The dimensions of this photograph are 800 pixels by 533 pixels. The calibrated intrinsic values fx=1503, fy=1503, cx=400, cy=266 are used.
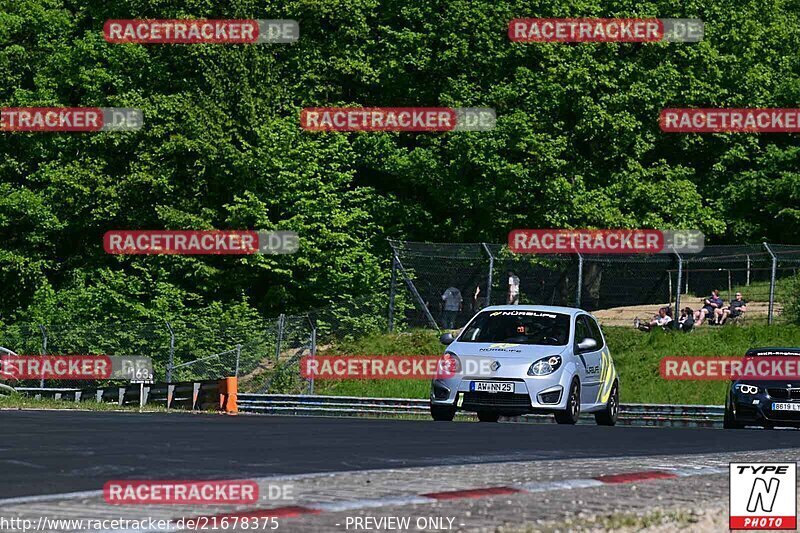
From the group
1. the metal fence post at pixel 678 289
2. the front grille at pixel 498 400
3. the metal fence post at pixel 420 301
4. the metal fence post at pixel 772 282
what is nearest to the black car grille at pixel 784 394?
the front grille at pixel 498 400

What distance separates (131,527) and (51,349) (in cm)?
3402

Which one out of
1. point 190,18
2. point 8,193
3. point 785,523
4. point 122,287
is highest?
point 190,18

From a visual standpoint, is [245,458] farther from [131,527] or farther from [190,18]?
[190,18]

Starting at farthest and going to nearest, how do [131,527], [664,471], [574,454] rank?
[574,454], [664,471], [131,527]

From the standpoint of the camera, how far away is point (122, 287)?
47969 mm

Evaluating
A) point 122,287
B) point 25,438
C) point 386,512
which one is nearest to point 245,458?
point 25,438

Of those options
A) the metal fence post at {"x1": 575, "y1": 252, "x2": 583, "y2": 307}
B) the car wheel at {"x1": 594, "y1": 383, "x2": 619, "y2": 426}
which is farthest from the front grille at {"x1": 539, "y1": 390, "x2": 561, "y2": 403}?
the metal fence post at {"x1": 575, "y1": 252, "x2": 583, "y2": 307}

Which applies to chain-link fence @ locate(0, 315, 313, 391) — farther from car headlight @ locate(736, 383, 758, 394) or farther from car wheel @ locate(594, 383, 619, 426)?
car headlight @ locate(736, 383, 758, 394)

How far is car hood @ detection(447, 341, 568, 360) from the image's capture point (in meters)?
19.3

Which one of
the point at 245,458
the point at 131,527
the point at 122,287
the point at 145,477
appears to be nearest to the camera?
the point at 131,527

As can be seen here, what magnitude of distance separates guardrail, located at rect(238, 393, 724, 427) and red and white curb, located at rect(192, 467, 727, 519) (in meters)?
19.4

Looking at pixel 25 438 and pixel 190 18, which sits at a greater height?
pixel 190 18

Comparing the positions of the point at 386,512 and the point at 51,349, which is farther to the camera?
the point at 51,349

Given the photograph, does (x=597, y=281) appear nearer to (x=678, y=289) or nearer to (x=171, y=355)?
(x=678, y=289)
